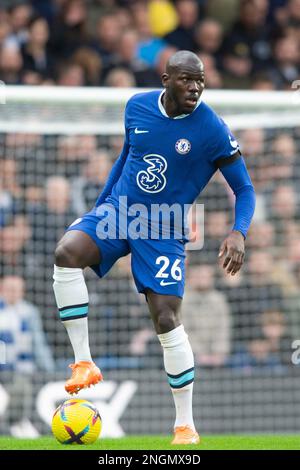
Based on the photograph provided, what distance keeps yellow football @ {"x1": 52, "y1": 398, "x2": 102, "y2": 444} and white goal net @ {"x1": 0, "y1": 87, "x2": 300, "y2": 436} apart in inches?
139

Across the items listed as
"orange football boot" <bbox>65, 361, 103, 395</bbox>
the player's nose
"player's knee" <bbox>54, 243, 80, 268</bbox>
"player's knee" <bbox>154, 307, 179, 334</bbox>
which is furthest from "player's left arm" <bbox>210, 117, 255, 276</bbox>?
"orange football boot" <bbox>65, 361, 103, 395</bbox>

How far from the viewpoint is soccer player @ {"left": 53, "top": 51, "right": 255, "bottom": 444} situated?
22.4 feet

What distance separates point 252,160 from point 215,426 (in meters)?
2.85

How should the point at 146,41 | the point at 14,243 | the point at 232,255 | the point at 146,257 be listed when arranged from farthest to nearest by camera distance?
the point at 146,41, the point at 14,243, the point at 146,257, the point at 232,255

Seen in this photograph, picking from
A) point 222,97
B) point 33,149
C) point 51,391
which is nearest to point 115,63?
point 33,149

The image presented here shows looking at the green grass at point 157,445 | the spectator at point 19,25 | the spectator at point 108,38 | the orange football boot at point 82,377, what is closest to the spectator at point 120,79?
the spectator at point 108,38

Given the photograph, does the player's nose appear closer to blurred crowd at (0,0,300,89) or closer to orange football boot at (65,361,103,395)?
orange football boot at (65,361,103,395)

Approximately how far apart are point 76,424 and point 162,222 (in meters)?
1.40

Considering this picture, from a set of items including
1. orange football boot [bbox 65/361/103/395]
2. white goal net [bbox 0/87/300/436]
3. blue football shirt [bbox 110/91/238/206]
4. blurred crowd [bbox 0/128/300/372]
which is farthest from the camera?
blurred crowd [bbox 0/128/300/372]

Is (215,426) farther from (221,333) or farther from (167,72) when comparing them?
(167,72)

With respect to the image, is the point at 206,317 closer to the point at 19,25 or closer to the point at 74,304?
the point at 74,304

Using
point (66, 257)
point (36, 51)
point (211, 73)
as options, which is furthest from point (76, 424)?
point (211, 73)

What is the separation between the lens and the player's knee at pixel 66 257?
679cm

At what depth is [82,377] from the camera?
264 inches
